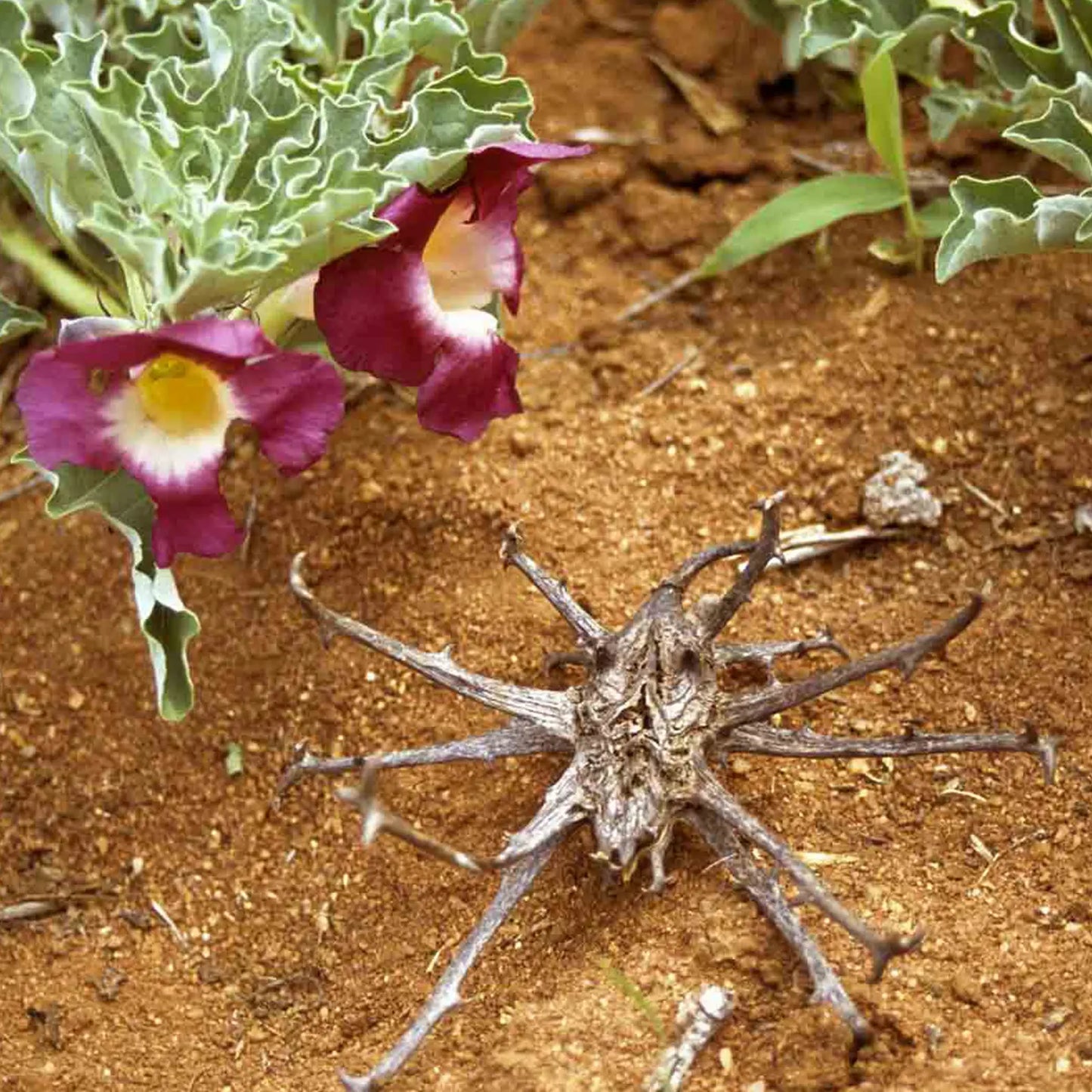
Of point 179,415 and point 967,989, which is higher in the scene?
point 179,415

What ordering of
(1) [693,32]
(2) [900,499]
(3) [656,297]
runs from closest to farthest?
(2) [900,499]
(3) [656,297]
(1) [693,32]

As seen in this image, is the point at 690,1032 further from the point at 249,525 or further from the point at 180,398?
the point at 249,525

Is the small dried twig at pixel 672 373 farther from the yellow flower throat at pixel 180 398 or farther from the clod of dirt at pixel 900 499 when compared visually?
the yellow flower throat at pixel 180 398

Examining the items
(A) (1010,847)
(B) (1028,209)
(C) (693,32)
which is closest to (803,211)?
(B) (1028,209)

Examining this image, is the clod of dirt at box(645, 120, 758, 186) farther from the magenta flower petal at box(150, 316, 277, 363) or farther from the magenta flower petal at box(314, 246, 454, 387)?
the magenta flower petal at box(150, 316, 277, 363)

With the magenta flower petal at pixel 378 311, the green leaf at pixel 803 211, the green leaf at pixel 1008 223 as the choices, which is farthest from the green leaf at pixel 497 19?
the green leaf at pixel 1008 223

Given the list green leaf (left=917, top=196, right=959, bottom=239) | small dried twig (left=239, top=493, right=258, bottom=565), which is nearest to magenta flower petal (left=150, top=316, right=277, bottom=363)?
small dried twig (left=239, top=493, right=258, bottom=565)

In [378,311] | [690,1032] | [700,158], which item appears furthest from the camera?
[700,158]
